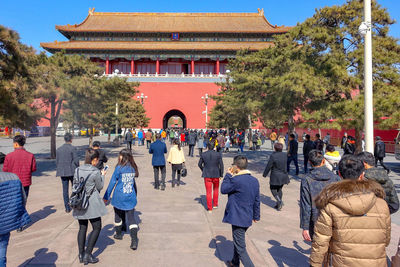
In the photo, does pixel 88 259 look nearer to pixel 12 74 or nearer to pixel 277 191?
pixel 277 191

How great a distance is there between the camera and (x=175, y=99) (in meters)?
34.4

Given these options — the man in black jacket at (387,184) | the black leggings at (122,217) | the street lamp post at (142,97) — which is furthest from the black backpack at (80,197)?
the street lamp post at (142,97)

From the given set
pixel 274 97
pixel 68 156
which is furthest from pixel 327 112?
pixel 68 156

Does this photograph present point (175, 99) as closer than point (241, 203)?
→ No

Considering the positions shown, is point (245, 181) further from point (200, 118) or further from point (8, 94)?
point (200, 118)

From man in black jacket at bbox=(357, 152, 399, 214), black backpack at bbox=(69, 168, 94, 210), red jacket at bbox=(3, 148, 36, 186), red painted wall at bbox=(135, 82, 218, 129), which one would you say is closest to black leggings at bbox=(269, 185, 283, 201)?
man in black jacket at bbox=(357, 152, 399, 214)

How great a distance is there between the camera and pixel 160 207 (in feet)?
20.2

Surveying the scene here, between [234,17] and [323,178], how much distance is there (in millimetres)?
39621

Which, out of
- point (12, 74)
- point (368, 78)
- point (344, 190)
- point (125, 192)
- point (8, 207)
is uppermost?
point (12, 74)

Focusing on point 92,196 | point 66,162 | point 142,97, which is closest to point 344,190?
point 92,196

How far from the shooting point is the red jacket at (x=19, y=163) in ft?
16.3

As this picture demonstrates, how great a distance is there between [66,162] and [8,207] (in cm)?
311

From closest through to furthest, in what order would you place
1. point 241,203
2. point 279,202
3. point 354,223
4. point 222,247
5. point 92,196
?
point 354,223
point 241,203
point 92,196
point 222,247
point 279,202

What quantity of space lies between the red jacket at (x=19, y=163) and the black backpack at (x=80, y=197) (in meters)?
2.17
